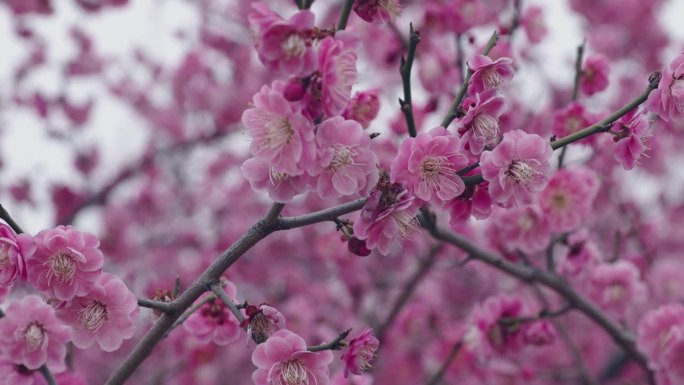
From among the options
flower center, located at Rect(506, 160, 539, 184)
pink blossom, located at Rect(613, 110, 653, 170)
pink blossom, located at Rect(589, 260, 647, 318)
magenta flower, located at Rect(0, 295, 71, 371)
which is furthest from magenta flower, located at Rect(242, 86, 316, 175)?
pink blossom, located at Rect(589, 260, 647, 318)

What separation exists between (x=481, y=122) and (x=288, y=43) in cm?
50

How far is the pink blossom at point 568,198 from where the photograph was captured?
8.12 feet

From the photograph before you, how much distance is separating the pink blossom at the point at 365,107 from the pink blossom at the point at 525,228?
88cm

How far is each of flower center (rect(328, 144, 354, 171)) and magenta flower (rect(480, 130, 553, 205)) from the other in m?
0.31

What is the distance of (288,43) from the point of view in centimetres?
132

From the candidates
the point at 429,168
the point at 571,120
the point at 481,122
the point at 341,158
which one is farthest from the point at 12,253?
the point at 571,120

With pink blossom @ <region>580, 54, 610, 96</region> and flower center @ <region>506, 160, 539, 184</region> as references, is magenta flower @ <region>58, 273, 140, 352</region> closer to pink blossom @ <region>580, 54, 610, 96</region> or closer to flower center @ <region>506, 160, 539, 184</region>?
flower center @ <region>506, 160, 539, 184</region>

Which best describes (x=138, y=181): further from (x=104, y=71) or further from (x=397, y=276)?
(x=397, y=276)

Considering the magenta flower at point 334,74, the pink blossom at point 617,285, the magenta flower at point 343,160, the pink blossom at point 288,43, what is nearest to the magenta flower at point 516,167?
the magenta flower at point 343,160

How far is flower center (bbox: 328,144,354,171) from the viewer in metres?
1.42

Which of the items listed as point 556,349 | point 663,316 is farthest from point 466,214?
point 556,349

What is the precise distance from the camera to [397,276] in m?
5.77

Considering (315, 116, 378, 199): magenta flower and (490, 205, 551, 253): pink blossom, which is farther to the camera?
(490, 205, 551, 253): pink blossom

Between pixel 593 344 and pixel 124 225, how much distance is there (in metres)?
4.47
